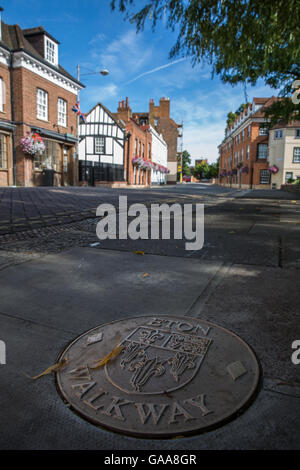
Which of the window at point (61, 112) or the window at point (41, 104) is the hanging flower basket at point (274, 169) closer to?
the window at point (61, 112)

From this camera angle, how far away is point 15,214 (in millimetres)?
6367

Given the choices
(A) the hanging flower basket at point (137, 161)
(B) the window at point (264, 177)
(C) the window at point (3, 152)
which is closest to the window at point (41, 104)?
(C) the window at point (3, 152)

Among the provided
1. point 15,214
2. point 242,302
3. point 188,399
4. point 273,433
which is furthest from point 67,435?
point 15,214

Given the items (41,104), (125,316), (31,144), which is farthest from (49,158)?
(125,316)

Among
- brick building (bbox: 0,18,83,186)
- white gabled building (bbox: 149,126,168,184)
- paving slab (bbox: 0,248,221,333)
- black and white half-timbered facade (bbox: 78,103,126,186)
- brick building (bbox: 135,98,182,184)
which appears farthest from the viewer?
brick building (bbox: 135,98,182,184)

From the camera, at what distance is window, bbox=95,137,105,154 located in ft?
102

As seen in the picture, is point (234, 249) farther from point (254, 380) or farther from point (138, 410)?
point (138, 410)

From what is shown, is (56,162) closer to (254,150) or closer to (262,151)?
(254,150)

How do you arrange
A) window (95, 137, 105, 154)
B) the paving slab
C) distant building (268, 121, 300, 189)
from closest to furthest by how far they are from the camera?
the paving slab, window (95, 137, 105, 154), distant building (268, 121, 300, 189)

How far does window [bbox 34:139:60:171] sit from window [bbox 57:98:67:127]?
68.4 inches

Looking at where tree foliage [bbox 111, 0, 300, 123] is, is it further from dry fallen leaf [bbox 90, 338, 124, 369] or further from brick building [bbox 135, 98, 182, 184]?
brick building [bbox 135, 98, 182, 184]

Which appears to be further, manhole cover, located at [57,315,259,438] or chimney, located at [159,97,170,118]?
chimney, located at [159,97,170,118]

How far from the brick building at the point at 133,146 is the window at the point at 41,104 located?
38.0ft

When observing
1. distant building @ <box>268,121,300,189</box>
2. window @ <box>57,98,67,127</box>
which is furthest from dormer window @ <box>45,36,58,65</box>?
distant building @ <box>268,121,300,189</box>
